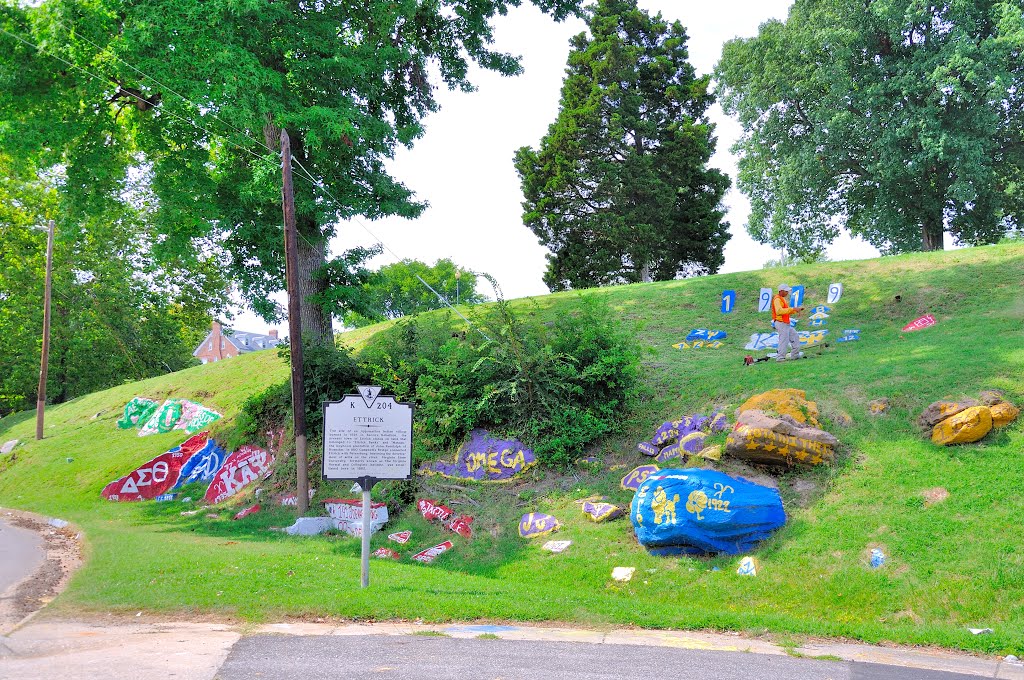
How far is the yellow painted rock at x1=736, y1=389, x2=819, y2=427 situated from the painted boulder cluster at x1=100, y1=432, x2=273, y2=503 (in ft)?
43.4

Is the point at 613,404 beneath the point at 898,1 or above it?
beneath

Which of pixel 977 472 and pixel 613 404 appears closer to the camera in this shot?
pixel 977 472

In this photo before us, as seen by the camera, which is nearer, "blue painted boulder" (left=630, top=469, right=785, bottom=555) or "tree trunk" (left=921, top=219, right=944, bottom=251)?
"blue painted boulder" (left=630, top=469, right=785, bottom=555)

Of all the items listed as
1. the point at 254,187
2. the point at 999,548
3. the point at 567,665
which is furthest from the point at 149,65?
the point at 999,548

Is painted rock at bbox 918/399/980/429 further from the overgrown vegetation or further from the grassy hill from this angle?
the overgrown vegetation

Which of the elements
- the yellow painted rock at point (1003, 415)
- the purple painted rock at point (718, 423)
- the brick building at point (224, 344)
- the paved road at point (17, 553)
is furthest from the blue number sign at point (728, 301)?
the brick building at point (224, 344)

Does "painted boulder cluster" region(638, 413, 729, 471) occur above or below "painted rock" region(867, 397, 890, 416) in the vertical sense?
below

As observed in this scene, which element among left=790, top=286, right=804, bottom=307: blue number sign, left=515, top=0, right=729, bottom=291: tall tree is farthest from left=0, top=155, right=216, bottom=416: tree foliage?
left=790, top=286, right=804, bottom=307: blue number sign

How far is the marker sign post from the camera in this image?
10.1 meters

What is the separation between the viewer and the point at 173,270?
41.1 m

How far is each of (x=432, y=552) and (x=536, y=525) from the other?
195 cm

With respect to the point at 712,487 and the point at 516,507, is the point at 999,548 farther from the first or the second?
the point at 516,507

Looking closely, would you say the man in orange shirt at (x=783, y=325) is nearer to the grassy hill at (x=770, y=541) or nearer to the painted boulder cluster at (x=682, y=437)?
the grassy hill at (x=770, y=541)

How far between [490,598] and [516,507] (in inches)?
162
